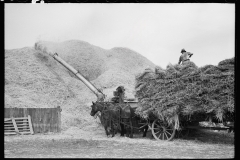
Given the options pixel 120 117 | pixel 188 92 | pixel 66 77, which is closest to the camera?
pixel 188 92

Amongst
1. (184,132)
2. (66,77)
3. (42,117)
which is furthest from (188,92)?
(66,77)

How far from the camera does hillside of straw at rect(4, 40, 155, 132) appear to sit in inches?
689

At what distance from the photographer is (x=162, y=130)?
11.4 m

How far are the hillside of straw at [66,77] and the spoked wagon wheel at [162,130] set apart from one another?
10.7 ft

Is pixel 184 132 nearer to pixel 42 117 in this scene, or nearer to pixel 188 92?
pixel 188 92

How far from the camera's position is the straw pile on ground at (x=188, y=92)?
29.8 feet

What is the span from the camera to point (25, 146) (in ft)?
31.1

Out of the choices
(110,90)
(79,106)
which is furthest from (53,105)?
(110,90)

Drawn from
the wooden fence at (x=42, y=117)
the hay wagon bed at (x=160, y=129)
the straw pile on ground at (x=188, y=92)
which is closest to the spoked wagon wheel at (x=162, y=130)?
the hay wagon bed at (x=160, y=129)

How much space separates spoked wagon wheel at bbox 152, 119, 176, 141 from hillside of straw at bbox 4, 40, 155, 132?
10.7ft

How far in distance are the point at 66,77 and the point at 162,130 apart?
14.0 m

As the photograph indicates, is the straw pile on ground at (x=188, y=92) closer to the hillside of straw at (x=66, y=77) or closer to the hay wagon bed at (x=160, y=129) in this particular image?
the hay wagon bed at (x=160, y=129)

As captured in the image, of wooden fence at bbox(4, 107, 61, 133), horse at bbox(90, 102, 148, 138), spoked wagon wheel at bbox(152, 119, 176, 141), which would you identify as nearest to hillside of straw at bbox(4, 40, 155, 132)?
horse at bbox(90, 102, 148, 138)
